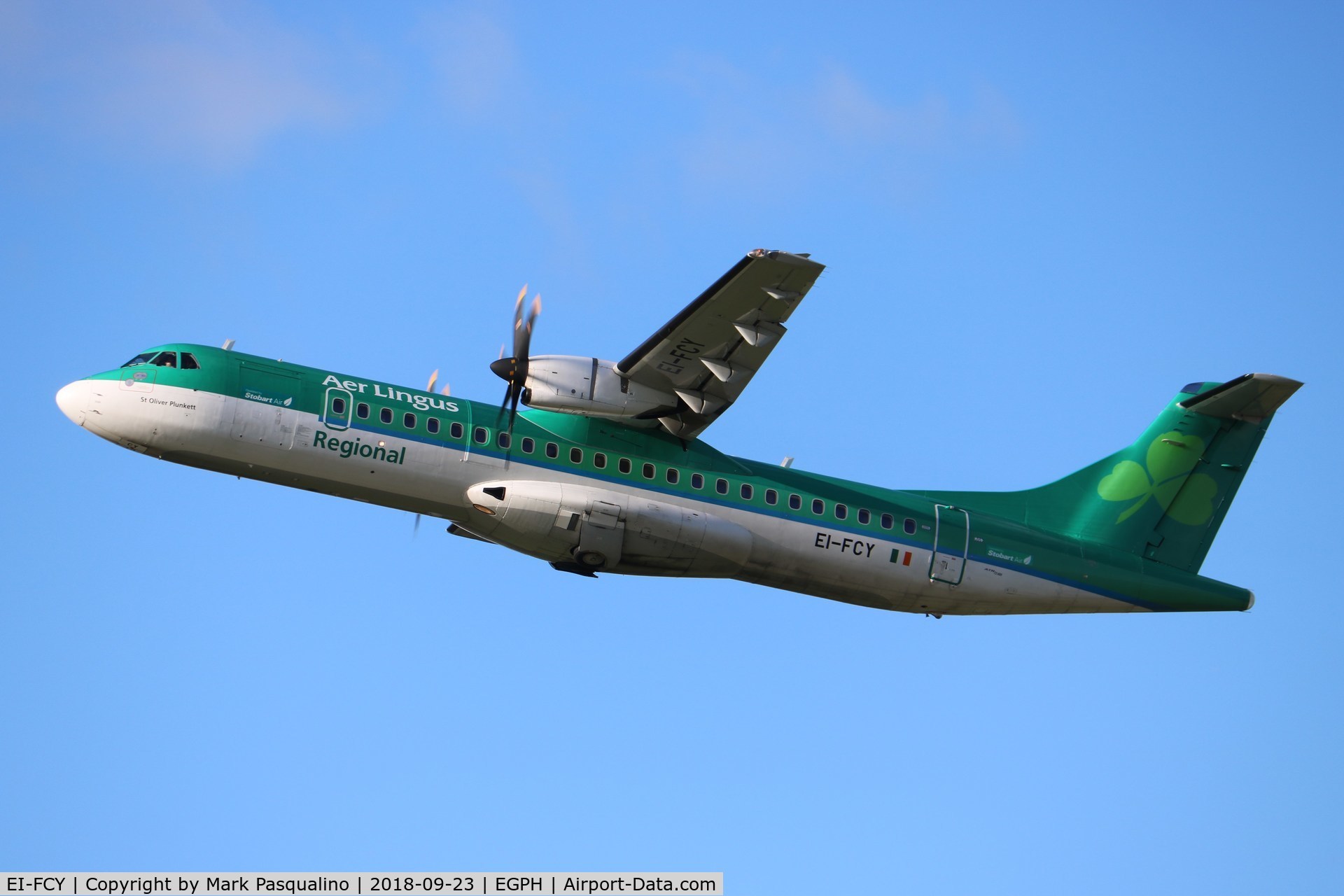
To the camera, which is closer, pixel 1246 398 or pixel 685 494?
pixel 685 494

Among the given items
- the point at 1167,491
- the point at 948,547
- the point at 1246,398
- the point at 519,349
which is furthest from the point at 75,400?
the point at 1246,398

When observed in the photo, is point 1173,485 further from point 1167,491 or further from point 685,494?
point 685,494

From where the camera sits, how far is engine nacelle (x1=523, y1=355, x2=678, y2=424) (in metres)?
25.8

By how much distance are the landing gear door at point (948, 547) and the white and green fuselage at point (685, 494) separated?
0.11 feet

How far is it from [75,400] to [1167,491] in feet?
71.9

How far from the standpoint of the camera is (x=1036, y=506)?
1222 inches

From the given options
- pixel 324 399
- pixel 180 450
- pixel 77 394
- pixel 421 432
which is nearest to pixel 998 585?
pixel 421 432

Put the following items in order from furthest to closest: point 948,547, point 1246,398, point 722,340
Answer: point 1246,398, point 948,547, point 722,340

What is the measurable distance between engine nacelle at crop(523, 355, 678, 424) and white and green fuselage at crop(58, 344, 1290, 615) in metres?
0.89

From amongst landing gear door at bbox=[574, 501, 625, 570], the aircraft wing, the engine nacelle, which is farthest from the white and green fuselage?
the aircraft wing

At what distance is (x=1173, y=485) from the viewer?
1236 inches

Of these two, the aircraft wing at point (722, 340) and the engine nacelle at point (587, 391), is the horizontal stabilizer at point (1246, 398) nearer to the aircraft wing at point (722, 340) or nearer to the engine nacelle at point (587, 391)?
the aircraft wing at point (722, 340)

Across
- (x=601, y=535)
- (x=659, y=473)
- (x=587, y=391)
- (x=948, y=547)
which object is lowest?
(x=601, y=535)

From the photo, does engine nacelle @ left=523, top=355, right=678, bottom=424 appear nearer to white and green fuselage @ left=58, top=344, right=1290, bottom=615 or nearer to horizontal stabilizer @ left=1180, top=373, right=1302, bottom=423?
white and green fuselage @ left=58, top=344, right=1290, bottom=615
